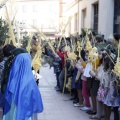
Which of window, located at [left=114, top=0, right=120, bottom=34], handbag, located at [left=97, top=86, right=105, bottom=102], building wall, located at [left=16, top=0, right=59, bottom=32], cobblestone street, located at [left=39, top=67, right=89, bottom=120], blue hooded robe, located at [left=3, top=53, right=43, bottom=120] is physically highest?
building wall, located at [left=16, top=0, right=59, bottom=32]

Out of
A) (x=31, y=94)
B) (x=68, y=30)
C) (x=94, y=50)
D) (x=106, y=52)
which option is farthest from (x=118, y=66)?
(x=68, y=30)

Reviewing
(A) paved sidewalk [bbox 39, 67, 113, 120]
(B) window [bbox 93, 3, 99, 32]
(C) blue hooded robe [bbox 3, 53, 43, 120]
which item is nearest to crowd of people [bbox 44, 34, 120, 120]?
(A) paved sidewalk [bbox 39, 67, 113, 120]

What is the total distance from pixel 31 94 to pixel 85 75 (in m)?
3.23

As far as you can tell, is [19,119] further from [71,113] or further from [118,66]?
[71,113]

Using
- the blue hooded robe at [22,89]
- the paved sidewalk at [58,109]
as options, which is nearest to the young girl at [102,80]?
the paved sidewalk at [58,109]

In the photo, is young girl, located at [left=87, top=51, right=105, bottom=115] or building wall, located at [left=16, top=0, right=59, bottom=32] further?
building wall, located at [left=16, top=0, right=59, bottom=32]

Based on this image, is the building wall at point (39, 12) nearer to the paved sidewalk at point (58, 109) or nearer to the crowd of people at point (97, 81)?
the paved sidewalk at point (58, 109)

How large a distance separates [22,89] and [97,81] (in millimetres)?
3011

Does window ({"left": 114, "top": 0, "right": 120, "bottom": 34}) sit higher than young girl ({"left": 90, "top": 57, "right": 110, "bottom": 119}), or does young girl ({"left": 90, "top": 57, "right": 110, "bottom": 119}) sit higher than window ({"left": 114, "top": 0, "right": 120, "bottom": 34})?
window ({"left": 114, "top": 0, "right": 120, "bottom": 34})

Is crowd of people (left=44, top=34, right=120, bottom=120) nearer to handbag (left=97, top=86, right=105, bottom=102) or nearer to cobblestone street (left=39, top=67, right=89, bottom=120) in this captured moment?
handbag (left=97, top=86, right=105, bottom=102)

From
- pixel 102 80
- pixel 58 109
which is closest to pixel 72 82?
pixel 58 109

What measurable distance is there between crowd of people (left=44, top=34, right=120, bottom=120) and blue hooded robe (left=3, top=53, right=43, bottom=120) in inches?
82.2

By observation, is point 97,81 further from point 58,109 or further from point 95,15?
point 95,15

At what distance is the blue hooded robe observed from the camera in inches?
187
